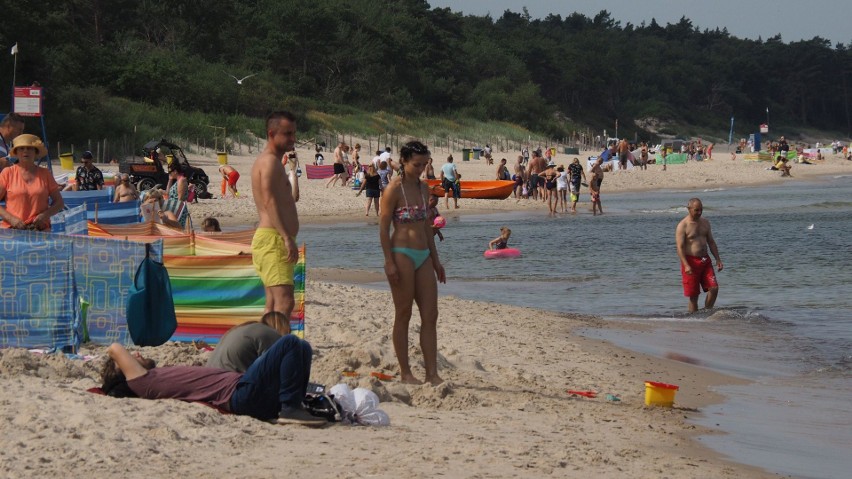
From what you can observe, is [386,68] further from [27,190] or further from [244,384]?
[244,384]

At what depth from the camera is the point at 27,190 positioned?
8.22m

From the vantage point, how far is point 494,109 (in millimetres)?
92250

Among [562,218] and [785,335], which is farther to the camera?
[562,218]

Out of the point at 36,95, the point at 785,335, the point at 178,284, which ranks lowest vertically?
the point at 785,335

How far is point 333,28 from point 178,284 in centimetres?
7385

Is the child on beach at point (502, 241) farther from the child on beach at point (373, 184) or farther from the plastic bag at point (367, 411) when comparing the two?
the plastic bag at point (367, 411)

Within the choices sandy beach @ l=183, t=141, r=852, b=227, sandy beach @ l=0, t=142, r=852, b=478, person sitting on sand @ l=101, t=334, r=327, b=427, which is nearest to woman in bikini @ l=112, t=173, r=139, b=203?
sandy beach @ l=0, t=142, r=852, b=478

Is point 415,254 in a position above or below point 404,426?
above

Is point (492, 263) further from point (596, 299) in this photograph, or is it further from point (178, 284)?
point (178, 284)

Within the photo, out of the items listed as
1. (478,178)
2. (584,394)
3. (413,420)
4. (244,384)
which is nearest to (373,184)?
(478,178)

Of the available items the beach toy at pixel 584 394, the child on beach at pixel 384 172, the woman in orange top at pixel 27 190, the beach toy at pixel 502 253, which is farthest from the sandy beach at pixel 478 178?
the beach toy at pixel 584 394

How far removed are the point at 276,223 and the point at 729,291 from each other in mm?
10813

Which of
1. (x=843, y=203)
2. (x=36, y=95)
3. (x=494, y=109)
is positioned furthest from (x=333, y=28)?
(x=36, y=95)

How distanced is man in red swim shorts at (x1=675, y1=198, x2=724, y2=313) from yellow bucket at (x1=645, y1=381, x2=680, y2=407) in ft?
16.6
